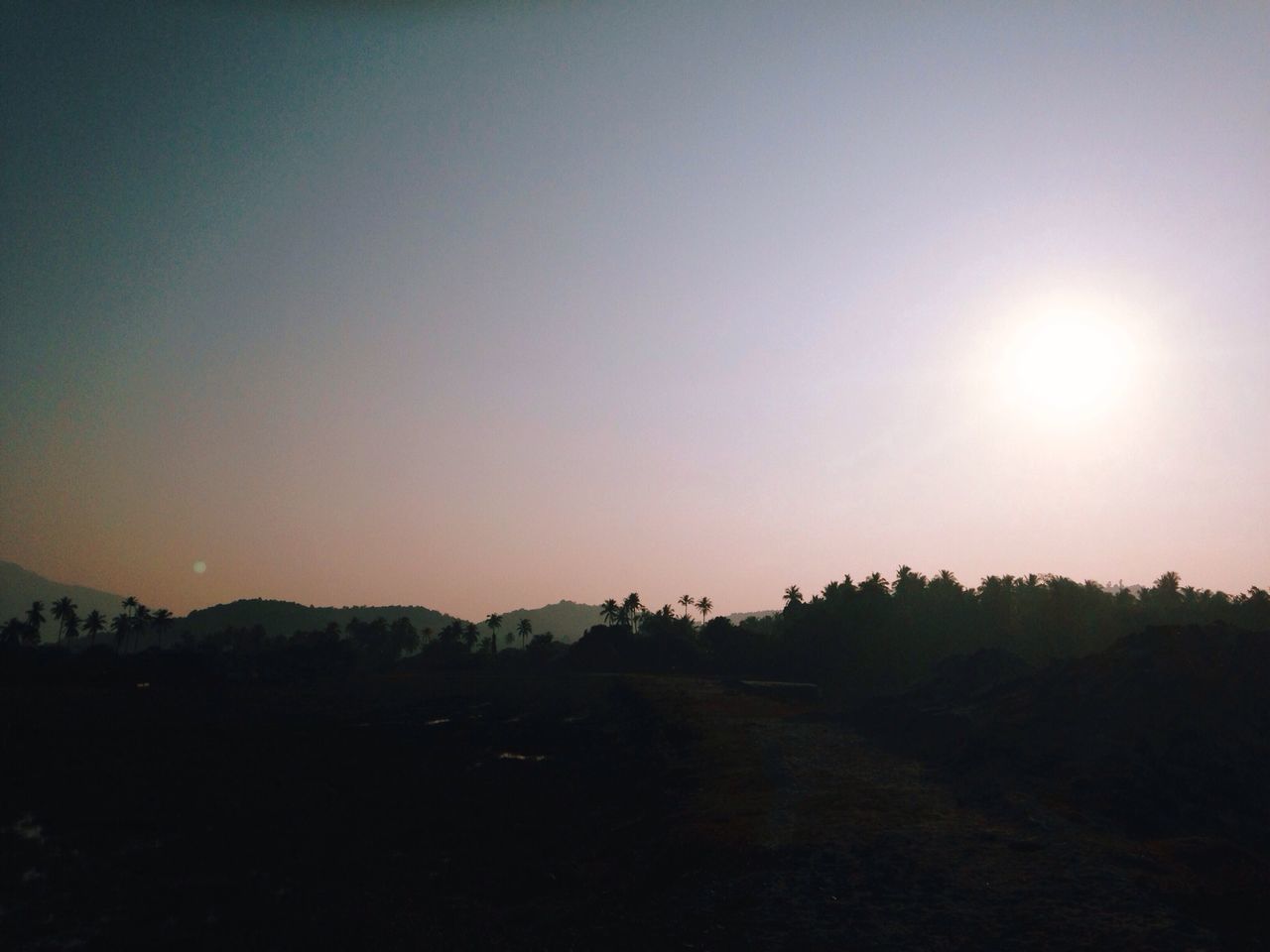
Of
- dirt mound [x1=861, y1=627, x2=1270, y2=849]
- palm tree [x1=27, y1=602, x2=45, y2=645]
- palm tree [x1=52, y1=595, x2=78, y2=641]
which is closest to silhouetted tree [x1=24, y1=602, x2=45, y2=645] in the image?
palm tree [x1=27, y1=602, x2=45, y2=645]

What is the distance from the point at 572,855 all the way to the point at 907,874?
1238 centimetres

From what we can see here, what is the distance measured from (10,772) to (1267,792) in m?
68.6

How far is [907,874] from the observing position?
20.9 metres

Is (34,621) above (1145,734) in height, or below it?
above


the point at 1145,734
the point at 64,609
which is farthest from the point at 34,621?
the point at 1145,734

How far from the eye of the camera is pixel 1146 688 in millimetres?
38250

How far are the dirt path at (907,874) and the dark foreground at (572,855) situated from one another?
0.10 metres

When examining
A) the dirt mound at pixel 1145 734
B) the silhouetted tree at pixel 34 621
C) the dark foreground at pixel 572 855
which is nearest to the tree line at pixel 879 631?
the silhouetted tree at pixel 34 621

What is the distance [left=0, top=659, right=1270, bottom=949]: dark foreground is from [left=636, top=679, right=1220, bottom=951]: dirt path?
10 cm

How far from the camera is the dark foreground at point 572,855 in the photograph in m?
18.0

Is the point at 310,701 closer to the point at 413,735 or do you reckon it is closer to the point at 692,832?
the point at 413,735

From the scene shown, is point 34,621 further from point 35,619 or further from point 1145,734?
point 1145,734

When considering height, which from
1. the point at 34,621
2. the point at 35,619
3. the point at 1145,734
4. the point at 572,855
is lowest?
the point at 572,855

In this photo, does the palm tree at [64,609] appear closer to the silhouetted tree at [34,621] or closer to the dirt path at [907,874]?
the silhouetted tree at [34,621]
